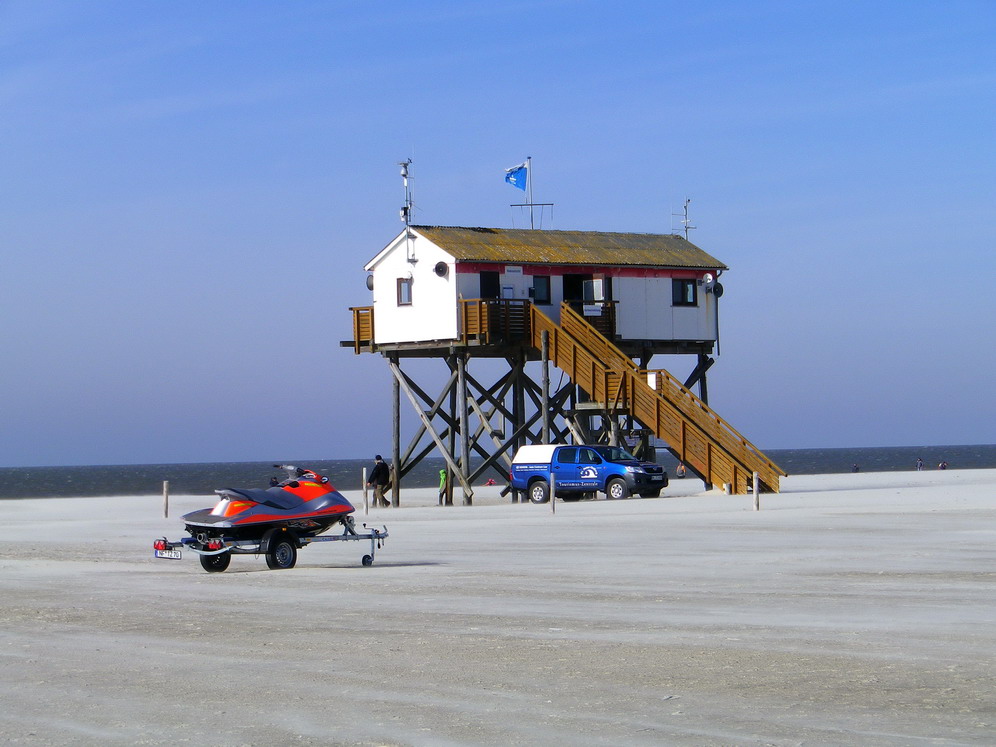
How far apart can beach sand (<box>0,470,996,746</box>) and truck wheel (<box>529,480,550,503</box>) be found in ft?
60.4

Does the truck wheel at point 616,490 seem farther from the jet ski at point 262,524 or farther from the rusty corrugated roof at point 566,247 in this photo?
the jet ski at point 262,524

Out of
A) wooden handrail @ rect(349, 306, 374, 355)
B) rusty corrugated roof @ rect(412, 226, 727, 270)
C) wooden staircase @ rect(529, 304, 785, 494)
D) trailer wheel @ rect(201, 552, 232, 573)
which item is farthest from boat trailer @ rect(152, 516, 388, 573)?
wooden handrail @ rect(349, 306, 374, 355)

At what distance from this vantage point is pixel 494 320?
4541 centimetres

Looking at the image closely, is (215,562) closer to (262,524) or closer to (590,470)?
(262,524)

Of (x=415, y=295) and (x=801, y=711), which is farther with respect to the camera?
(x=415, y=295)

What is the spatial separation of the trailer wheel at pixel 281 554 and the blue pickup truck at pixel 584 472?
21504 mm

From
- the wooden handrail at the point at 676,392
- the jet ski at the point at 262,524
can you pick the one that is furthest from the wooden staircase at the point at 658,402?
the jet ski at the point at 262,524

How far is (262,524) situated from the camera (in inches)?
824

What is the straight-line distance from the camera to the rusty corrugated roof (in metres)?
46.5

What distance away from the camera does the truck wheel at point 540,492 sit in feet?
144

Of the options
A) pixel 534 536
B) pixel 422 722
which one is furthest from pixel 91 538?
pixel 422 722

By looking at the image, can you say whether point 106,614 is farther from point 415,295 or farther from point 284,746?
point 415,295

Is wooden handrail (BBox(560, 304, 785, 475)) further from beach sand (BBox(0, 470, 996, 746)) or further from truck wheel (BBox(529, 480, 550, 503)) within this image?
beach sand (BBox(0, 470, 996, 746))

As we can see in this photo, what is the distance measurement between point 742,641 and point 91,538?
1895 cm
